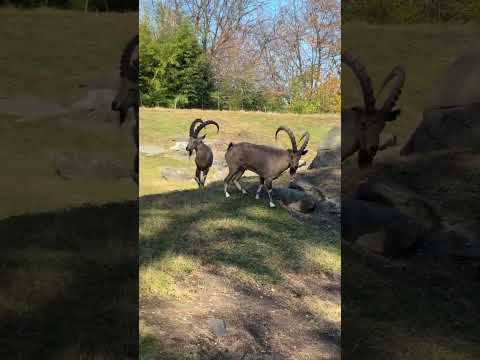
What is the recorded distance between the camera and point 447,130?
2949 mm

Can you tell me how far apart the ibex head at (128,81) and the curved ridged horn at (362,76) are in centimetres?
126

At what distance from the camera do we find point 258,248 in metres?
7.25

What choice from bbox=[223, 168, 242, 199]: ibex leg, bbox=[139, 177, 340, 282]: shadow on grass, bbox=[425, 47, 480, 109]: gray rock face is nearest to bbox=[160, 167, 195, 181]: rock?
bbox=[139, 177, 340, 282]: shadow on grass

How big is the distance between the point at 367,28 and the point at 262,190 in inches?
209

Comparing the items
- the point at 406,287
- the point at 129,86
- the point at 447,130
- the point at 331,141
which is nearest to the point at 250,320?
the point at 406,287

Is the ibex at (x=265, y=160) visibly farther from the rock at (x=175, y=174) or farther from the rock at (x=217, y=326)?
the rock at (x=217, y=326)

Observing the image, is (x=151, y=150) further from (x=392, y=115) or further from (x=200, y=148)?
(x=392, y=115)

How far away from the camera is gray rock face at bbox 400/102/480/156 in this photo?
2.90 m

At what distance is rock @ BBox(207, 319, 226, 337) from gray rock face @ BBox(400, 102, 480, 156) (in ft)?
11.3

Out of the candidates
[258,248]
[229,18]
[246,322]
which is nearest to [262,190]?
[258,248]

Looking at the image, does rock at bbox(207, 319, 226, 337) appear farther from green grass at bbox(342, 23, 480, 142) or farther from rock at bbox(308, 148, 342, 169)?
rock at bbox(308, 148, 342, 169)

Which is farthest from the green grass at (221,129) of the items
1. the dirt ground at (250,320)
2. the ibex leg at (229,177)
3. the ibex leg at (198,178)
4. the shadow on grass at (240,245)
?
the dirt ground at (250,320)

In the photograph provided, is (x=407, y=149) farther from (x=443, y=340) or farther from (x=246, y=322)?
(x=246, y=322)

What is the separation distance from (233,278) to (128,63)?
4.28m
